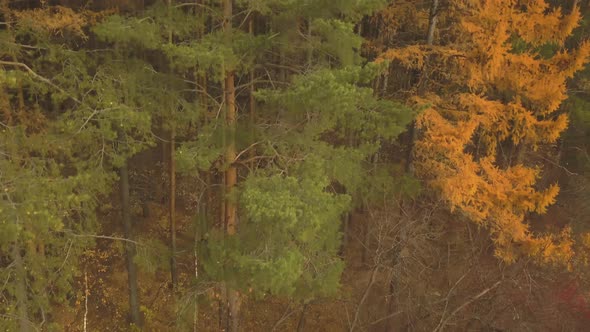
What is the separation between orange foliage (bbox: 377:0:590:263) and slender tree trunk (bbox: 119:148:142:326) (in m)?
6.84

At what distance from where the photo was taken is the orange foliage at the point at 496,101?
10.2 meters

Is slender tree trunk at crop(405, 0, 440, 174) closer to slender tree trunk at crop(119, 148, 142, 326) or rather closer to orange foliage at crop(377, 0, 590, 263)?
orange foliage at crop(377, 0, 590, 263)

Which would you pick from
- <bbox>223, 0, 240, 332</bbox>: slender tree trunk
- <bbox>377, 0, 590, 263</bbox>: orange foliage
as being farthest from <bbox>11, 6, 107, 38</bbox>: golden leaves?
<bbox>377, 0, 590, 263</bbox>: orange foliage

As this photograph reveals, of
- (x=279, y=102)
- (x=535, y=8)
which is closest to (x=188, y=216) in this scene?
(x=279, y=102)

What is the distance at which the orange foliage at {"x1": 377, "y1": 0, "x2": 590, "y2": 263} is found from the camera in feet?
33.6

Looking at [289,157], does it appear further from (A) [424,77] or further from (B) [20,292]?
(B) [20,292]

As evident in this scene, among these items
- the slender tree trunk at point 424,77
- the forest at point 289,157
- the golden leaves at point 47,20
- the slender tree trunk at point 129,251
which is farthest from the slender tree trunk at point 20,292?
the slender tree trunk at point 424,77

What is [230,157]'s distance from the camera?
940 cm

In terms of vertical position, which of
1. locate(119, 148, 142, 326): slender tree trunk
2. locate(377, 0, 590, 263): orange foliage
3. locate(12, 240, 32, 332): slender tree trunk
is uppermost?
locate(377, 0, 590, 263): orange foliage

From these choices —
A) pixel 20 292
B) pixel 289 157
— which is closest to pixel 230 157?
pixel 289 157

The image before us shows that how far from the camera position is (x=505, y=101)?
12.1 m

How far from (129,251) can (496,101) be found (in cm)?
959

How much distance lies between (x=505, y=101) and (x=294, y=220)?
7720mm

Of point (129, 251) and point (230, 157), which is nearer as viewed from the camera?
point (230, 157)
